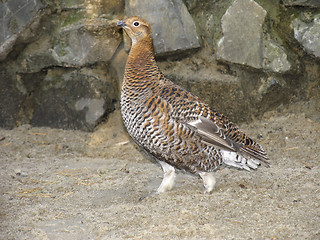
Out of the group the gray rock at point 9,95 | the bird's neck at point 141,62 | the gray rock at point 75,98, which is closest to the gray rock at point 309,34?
the bird's neck at point 141,62

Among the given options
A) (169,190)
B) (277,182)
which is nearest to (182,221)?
(169,190)

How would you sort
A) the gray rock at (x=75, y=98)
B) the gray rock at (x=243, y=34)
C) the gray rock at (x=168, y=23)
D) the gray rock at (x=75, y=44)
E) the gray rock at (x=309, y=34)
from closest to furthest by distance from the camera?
the gray rock at (x=309, y=34)
the gray rock at (x=243, y=34)
the gray rock at (x=168, y=23)
the gray rock at (x=75, y=44)
the gray rock at (x=75, y=98)

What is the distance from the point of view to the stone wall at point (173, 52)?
518 centimetres

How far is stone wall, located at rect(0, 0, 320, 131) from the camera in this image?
5.18 metres

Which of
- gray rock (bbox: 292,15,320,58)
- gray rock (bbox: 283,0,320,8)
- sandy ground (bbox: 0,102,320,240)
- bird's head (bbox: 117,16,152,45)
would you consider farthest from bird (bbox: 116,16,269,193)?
gray rock (bbox: 283,0,320,8)

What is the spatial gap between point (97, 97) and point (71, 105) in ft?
1.28

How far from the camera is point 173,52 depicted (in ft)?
17.8

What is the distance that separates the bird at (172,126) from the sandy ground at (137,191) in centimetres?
27

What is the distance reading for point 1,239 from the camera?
11.5 ft

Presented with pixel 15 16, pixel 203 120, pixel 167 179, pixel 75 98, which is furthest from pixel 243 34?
pixel 15 16

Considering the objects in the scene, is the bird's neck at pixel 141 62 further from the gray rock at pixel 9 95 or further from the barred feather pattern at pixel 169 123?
the gray rock at pixel 9 95

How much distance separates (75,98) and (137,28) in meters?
1.77

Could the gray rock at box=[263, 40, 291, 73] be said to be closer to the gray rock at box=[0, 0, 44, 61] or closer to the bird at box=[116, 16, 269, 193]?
the bird at box=[116, 16, 269, 193]

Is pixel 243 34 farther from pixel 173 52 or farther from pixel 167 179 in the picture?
pixel 167 179
